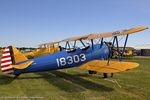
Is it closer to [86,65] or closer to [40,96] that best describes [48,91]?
[40,96]

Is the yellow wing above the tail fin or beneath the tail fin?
beneath

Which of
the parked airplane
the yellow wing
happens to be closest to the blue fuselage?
the parked airplane

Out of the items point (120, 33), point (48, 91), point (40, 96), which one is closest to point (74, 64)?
point (120, 33)

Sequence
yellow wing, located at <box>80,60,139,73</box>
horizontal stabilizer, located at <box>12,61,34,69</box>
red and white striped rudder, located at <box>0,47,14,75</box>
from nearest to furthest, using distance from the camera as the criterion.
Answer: yellow wing, located at <box>80,60,139,73</box>, horizontal stabilizer, located at <box>12,61,34,69</box>, red and white striped rudder, located at <box>0,47,14,75</box>

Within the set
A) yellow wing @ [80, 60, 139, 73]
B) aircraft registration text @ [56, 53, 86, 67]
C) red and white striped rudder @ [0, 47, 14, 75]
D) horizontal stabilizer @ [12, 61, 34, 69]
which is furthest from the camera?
aircraft registration text @ [56, 53, 86, 67]

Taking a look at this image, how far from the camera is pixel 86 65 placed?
48.8 ft

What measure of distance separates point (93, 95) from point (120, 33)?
14.3 feet

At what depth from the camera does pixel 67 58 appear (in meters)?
14.9

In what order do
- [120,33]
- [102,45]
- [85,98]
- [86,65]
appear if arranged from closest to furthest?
1. [85,98]
2. [120,33]
3. [86,65]
4. [102,45]

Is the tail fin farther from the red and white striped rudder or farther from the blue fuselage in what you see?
the blue fuselage

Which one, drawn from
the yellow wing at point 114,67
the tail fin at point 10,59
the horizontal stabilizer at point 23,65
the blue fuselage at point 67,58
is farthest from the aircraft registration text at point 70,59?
the tail fin at point 10,59

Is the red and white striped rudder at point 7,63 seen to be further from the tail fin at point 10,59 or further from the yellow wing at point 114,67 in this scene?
the yellow wing at point 114,67

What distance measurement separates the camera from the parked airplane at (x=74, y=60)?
1274cm

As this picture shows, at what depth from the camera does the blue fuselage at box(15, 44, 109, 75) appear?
1379 cm
